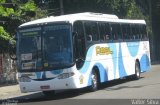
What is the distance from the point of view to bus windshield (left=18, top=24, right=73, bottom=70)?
18.3 meters

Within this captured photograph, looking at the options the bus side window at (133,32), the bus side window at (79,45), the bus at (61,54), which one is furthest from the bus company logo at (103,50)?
the bus side window at (133,32)

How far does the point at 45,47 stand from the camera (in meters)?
18.7

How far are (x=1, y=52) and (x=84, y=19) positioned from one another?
8.66 m

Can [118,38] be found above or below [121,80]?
above

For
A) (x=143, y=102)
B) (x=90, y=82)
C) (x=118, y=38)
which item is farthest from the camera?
(x=118, y=38)

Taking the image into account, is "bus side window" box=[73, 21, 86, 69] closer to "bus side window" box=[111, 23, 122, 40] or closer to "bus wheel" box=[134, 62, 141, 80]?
"bus side window" box=[111, 23, 122, 40]

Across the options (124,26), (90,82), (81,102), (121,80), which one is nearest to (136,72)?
(121,80)

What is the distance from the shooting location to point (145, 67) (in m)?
27.7

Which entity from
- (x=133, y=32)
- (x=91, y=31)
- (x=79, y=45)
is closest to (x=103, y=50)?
(x=91, y=31)

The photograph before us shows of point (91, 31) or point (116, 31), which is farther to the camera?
point (116, 31)

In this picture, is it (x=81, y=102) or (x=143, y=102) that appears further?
(x=81, y=102)

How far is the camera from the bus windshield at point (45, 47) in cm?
1834

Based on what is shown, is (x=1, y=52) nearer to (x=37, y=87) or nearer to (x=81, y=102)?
(x=37, y=87)

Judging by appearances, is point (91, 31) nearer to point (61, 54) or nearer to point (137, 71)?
point (61, 54)
